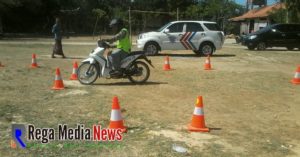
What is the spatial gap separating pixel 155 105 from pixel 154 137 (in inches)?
102

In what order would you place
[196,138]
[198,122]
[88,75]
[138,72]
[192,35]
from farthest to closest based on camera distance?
[192,35]
[138,72]
[88,75]
[198,122]
[196,138]

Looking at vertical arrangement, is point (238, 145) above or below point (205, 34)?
below

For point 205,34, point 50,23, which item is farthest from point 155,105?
point 50,23

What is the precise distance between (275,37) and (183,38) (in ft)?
28.3

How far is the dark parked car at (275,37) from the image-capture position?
28766mm

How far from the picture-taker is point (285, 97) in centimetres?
1073

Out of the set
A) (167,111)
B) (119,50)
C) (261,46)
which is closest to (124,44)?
(119,50)

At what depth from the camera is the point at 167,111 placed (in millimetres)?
8703

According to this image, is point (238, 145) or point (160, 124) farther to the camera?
point (160, 124)

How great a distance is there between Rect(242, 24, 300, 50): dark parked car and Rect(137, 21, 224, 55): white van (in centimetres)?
662

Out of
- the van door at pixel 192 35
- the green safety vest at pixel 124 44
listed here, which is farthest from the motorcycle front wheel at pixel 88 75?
the van door at pixel 192 35

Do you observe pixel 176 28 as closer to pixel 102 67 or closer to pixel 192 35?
pixel 192 35

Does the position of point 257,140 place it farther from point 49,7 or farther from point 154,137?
point 49,7

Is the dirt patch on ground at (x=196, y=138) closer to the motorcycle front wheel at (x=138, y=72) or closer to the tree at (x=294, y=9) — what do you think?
the motorcycle front wheel at (x=138, y=72)
